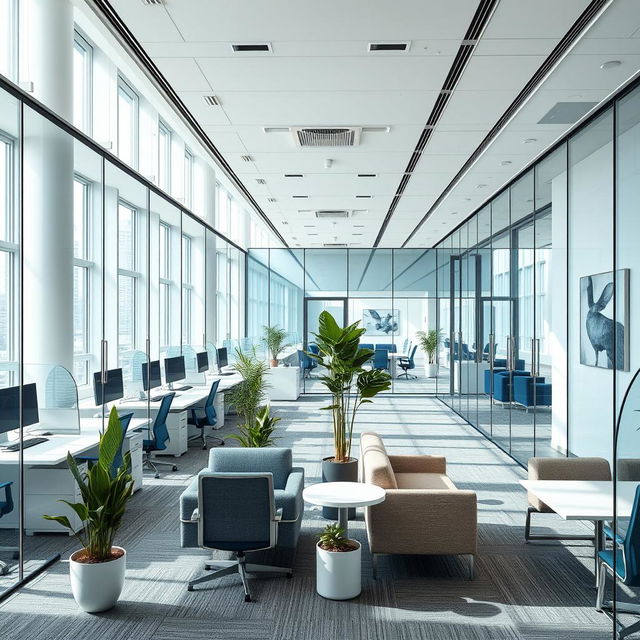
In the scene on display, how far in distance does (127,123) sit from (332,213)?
12.2 ft

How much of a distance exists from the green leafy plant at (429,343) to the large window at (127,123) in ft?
26.4

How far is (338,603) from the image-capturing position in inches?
153

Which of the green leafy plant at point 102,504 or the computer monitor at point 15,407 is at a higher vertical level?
the computer monitor at point 15,407

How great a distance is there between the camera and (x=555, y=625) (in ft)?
11.8

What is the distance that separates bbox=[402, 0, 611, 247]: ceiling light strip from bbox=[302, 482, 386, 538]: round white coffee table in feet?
10.6

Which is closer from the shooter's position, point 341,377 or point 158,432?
point 341,377

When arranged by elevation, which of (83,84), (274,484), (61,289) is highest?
(83,84)

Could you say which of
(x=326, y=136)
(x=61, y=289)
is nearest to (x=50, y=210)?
(x=61, y=289)

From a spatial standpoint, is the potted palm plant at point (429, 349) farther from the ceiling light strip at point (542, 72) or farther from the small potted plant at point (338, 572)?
the small potted plant at point (338, 572)

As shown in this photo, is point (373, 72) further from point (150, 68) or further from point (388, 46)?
point (150, 68)

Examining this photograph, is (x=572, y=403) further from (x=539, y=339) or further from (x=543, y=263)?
(x=543, y=263)

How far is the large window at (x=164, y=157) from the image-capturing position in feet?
33.8

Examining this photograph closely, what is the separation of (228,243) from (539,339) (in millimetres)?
7743

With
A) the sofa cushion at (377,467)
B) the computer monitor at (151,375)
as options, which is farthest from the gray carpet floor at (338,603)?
the computer monitor at (151,375)
